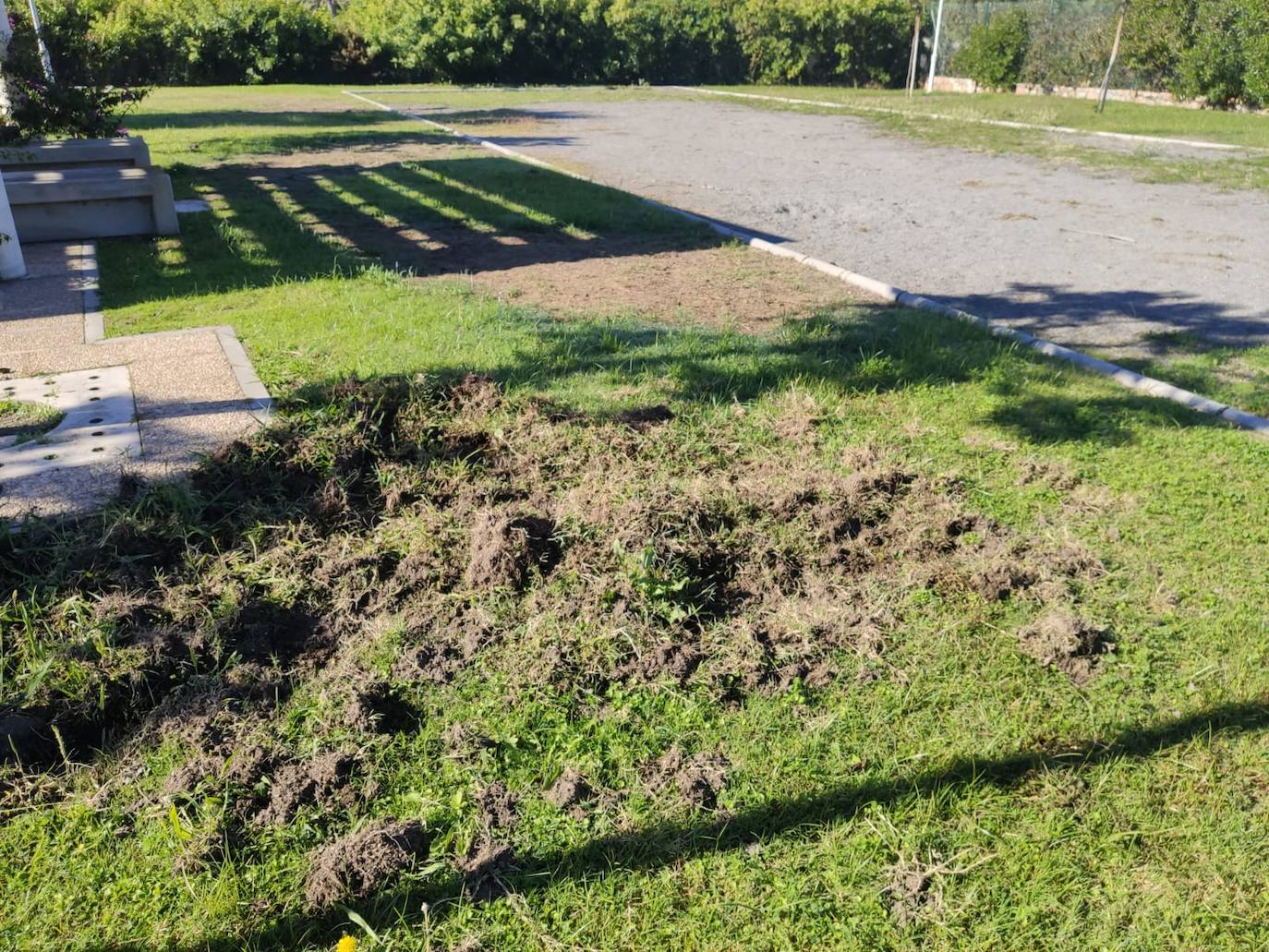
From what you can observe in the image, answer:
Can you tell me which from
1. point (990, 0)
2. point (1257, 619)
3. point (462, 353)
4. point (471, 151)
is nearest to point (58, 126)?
point (471, 151)

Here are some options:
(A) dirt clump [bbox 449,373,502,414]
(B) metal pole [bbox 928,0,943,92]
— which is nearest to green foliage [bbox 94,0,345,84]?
(B) metal pole [bbox 928,0,943,92]

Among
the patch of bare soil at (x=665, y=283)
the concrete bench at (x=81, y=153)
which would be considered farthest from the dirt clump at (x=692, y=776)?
the concrete bench at (x=81, y=153)

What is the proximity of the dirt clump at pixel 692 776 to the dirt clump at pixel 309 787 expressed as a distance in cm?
80

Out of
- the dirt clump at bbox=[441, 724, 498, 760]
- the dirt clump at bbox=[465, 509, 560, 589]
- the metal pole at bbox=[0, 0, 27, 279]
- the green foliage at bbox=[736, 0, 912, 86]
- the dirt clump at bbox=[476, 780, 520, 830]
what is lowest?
the dirt clump at bbox=[476, 780, 520, 830]

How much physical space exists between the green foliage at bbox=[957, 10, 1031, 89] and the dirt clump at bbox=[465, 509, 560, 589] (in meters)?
29.1

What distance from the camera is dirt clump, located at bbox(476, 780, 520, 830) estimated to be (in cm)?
238

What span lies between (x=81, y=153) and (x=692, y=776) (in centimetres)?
946

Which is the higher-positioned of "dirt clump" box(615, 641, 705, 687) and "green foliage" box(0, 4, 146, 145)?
"green foliage" box(0, 4, 146, 145)

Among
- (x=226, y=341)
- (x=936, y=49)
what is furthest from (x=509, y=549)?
(x=936, y=49)

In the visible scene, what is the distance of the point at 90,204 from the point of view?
320 inches

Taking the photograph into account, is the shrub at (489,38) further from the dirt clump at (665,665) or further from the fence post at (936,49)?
the dirt clump at (665,665)

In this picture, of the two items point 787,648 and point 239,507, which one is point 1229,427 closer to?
point 787,648

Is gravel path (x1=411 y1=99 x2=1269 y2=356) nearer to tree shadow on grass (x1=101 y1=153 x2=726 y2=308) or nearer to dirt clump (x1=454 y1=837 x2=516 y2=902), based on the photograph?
tree shadow on grass (x1=101 y1=153 x2=726 y2=308)

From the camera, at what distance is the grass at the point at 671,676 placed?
2.19 m
